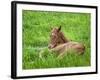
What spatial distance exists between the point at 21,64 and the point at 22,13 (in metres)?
0.40

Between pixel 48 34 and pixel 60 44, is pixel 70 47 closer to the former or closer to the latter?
pixel 60 44

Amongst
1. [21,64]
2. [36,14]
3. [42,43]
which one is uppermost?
[36,14]

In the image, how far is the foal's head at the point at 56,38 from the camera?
2100mm

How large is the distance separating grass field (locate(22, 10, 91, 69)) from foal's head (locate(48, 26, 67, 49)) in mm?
37

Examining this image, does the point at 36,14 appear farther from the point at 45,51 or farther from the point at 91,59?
the point at 91,59

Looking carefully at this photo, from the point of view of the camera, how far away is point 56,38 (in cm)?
212

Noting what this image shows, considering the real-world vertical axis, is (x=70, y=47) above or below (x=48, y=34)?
below

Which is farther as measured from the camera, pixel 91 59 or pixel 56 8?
pixel 91 59

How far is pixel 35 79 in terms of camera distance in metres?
2.04

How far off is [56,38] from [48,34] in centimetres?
8

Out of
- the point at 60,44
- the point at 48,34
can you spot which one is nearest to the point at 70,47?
the point at 60,44

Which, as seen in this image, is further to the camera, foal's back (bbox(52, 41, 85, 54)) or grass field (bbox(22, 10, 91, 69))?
foal's back (bbox(52, 41, 85, 54))

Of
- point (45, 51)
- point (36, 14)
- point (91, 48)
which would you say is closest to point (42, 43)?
point (45, 51)

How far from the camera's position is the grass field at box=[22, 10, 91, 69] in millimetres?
2014
